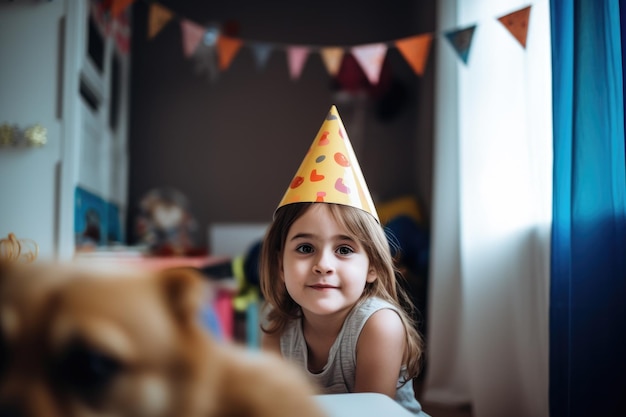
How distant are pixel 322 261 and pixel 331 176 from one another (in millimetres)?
142

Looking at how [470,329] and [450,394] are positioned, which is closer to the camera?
[470,329]

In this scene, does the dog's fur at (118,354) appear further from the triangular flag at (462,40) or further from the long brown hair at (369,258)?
the triangular flag at (462,40)

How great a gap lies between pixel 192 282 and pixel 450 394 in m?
1.95

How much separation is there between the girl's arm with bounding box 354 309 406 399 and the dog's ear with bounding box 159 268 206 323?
0.62 metres

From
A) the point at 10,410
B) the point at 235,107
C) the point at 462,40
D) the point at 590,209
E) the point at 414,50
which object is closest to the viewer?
the point at 10,410

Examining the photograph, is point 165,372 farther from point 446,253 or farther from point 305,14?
point 305,14

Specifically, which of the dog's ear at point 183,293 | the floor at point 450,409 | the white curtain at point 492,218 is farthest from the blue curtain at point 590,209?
the dog's ear at point 183,293

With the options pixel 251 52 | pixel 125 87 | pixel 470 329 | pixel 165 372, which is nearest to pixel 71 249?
pixel 470 329

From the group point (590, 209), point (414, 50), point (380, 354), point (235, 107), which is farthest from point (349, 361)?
point (235, 107)

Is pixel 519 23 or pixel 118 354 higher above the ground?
pixel 519 23

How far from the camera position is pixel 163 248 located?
9.14ft

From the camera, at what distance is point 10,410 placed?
0.84 feet

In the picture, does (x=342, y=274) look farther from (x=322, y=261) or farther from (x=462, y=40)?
(x=462, y=40)

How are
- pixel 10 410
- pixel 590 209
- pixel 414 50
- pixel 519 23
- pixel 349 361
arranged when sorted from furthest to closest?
1. pixel 414 50
2. pixel 519 23
3. pixel 590 209
4. pixel 349 361
5. pixel 10 410
